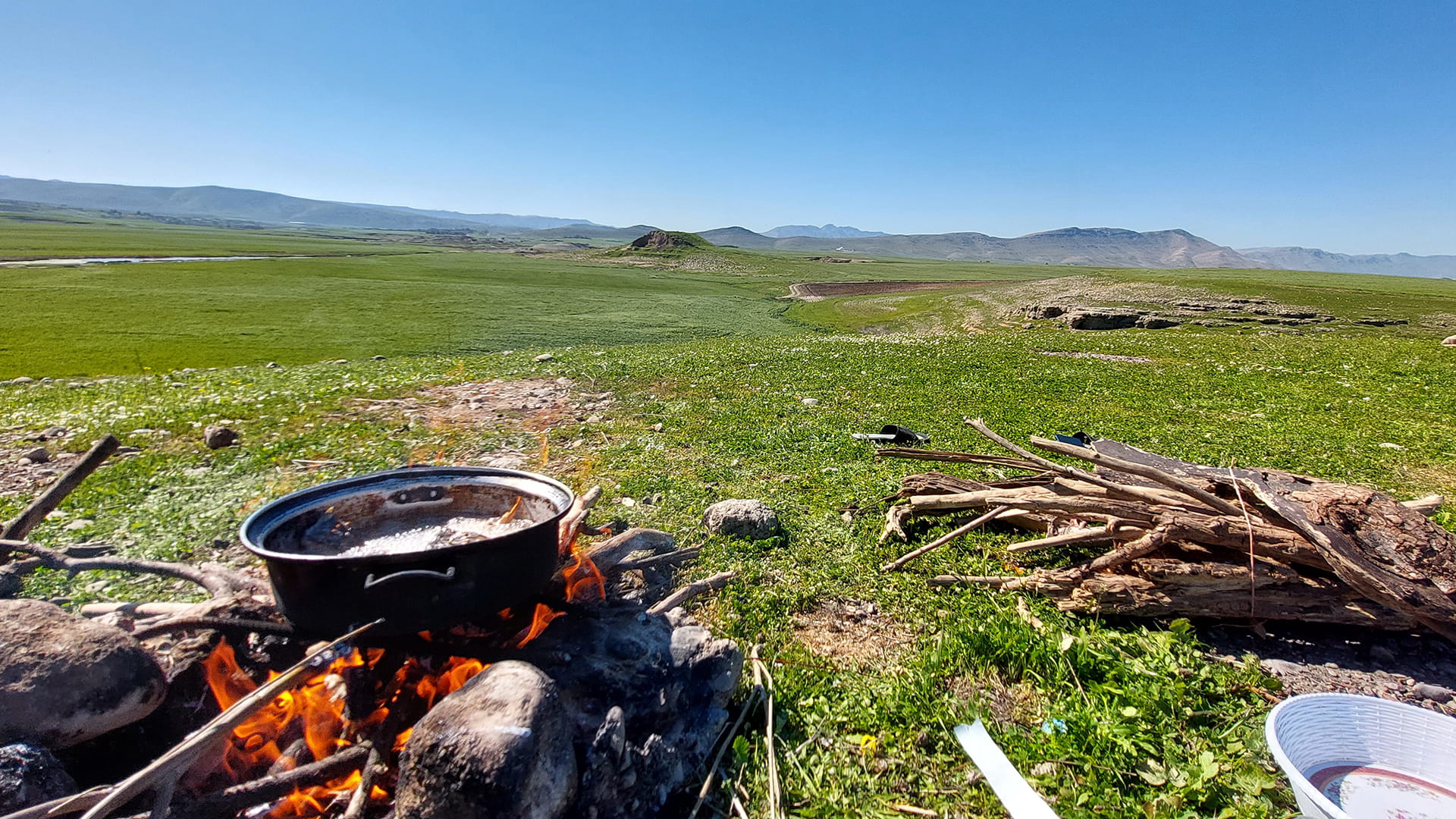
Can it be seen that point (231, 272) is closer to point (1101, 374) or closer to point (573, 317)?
point (573, 317)

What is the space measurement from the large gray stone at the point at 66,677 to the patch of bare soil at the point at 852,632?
425cm

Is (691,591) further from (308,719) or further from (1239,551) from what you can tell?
(1239,551)

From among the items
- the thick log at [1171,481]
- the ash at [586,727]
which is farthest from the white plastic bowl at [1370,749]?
the ash at [586,727]

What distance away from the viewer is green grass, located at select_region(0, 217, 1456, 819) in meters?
4.06

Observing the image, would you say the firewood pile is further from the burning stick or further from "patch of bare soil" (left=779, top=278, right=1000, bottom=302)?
"patch of bare soil" (left=779, top=278, right=1000, bottom=302)

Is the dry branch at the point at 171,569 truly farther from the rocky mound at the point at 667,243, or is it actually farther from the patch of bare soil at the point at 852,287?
the rocky mound at the point at 667,243

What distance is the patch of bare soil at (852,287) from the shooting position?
62.9 metres

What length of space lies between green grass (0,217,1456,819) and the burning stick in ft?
8.38

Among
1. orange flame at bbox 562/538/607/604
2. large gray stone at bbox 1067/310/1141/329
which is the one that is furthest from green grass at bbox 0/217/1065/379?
orange flame at bbox 562/538/607/604

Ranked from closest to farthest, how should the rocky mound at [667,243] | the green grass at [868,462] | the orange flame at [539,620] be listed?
the green grass at [868,462]
the orange flame at [539,620]
the rocky mound at [667,243]

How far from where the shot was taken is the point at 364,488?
4973 millimetres

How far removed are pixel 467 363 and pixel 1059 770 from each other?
17.7 metres

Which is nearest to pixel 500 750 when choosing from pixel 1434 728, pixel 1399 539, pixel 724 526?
pixel 724 526

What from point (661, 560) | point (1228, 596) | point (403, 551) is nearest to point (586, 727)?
point (403, 551)
